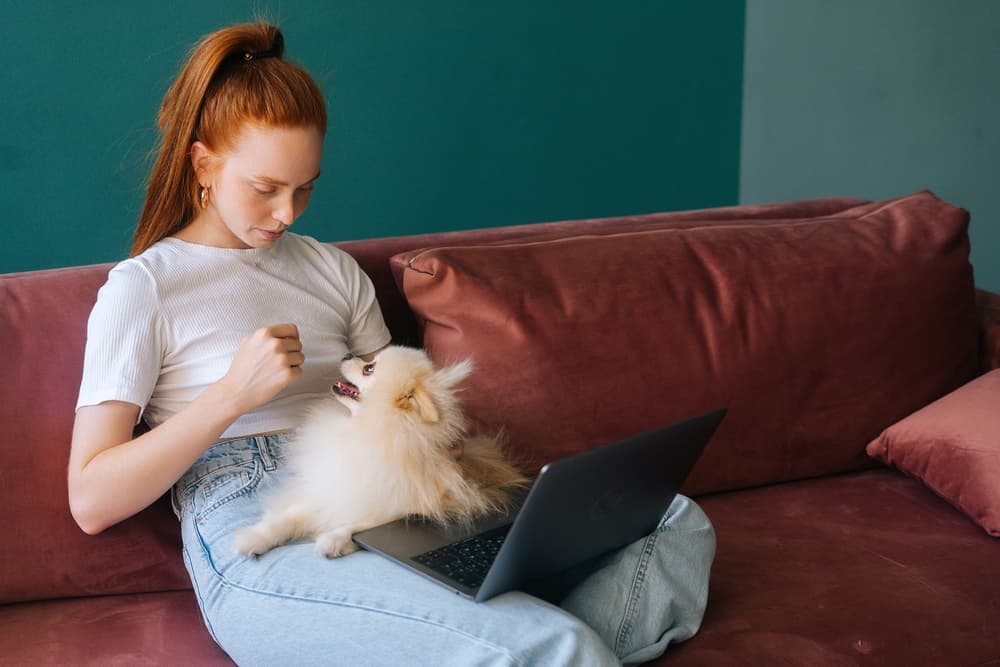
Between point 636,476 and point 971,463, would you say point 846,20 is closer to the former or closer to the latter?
point 971,463

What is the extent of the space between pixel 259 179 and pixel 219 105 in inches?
5.7

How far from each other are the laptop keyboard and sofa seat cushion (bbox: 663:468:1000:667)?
313 mm

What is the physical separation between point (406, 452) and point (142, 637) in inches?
20.1

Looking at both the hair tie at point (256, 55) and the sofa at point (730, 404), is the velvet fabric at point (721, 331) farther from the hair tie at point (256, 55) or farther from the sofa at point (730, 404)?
the hair tie at point (256, 55)

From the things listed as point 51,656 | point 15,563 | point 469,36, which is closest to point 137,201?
point 469,36

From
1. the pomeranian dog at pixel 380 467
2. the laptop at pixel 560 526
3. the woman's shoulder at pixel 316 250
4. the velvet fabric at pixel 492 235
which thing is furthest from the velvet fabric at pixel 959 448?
the woman's shoulder at pixel 316 250

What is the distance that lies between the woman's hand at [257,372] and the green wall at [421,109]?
1.82m

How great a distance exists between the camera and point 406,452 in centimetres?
160

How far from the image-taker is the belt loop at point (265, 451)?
172cm

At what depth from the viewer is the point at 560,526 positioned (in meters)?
1.36

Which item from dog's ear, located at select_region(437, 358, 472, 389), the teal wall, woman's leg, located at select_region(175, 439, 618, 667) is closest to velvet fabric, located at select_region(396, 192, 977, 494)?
dog's ear, located at select_region(437, 358, 472, 389)

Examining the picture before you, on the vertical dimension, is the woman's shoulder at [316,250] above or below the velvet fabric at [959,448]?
above

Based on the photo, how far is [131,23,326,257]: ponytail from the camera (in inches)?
67.1

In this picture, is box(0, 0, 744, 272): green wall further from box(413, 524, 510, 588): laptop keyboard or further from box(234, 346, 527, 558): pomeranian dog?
box(413, 524, 510, 588): laptop keyboard
